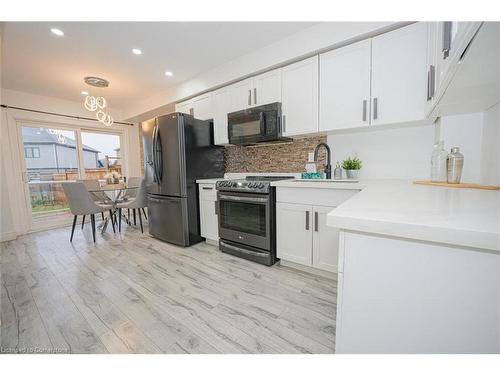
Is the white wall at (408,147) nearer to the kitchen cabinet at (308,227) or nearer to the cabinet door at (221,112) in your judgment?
the kitchen cabinet at (308,227)

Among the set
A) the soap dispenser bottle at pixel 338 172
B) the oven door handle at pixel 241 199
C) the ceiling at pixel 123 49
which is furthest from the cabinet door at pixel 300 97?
the oven door handle at pixel 241 199

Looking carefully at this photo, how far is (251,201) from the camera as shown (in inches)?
87.8

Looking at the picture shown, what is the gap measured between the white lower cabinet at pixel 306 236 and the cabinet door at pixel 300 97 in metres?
0.90

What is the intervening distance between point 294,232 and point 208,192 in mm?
1326

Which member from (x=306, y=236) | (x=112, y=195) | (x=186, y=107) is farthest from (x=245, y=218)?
(x=112, y=195)

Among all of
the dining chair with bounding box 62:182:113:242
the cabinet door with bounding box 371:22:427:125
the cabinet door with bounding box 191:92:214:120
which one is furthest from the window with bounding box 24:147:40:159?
the cabinet door with bounding box 371:22:427:125

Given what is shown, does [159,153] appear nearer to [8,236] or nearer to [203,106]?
[203,106]

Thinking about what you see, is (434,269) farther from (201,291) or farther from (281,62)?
(281,62)

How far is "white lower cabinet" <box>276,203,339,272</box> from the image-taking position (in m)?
1.86

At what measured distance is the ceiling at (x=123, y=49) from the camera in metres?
2.05
